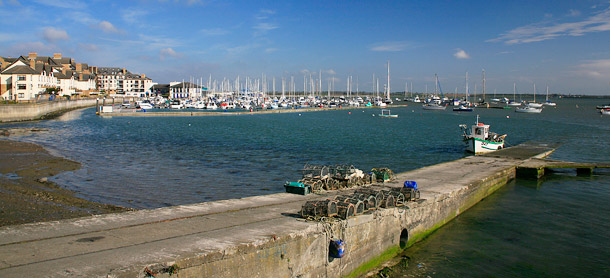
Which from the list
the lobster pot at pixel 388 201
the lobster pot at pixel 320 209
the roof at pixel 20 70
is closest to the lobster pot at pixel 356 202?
the lobster pot at pixel 320 209

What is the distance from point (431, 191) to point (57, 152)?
32.9 metres

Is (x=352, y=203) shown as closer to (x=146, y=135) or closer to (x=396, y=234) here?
(x=396, y=234)

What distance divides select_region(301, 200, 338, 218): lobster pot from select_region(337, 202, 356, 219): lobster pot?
0.17m

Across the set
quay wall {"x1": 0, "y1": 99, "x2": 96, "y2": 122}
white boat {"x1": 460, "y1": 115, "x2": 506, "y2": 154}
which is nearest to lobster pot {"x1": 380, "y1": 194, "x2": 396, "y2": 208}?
white boat {"x1": 460, "y1": 115, "x2": 506, "y2": 154}

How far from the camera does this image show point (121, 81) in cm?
19250

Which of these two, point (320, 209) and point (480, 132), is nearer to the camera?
point (320, 209)

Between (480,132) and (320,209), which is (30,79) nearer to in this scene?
(480,132)

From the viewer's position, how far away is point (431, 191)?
2012 cm

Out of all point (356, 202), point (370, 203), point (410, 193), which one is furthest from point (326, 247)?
point (410, 193)

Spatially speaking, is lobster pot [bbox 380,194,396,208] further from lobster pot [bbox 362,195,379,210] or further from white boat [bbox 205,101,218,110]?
white boat [bbox 205,101,218,110]

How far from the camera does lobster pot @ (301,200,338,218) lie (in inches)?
547

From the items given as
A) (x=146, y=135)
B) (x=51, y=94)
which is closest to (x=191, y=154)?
(x=146, y=135)

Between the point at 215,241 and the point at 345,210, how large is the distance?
14.7 feet

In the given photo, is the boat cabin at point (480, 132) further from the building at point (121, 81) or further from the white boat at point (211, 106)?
the building at point (121, 81)
